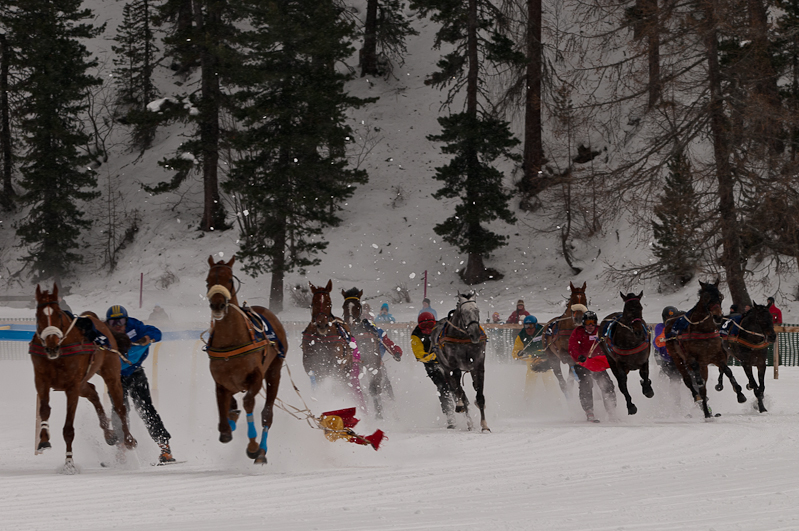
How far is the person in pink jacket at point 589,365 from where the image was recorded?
13.0 meters

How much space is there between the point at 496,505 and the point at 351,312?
7.02 m

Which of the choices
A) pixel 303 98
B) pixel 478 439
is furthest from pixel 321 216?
pixel 478 439

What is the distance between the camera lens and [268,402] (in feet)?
29.7

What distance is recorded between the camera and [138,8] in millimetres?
46406

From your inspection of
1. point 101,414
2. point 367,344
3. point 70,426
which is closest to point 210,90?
point 367,344

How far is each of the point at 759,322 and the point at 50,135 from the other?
1243 inches

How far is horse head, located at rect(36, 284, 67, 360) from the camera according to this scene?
8.39m

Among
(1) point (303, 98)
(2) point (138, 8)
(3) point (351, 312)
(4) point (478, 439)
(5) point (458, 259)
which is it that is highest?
(2) point (138, 8)

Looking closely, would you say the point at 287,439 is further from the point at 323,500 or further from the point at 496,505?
the point at 496,505

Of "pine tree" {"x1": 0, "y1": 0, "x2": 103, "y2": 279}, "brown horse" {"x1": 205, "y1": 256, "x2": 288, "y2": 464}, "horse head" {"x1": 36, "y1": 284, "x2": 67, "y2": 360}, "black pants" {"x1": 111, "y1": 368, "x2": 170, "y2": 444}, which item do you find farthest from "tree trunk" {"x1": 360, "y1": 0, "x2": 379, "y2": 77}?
"brown horse" {"x1": 205, "y1": 256, "x2": 288, "y2": 464}

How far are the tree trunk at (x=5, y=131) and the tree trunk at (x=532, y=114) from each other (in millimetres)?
22520

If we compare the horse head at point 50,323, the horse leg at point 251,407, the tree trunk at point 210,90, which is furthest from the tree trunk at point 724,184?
the tree trunk at point 210,90

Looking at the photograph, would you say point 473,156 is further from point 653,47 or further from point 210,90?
point 653,47

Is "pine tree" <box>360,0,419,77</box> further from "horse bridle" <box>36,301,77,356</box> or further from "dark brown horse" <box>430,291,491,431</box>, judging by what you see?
"horse bridle" <box>36,301,77,356</box>
